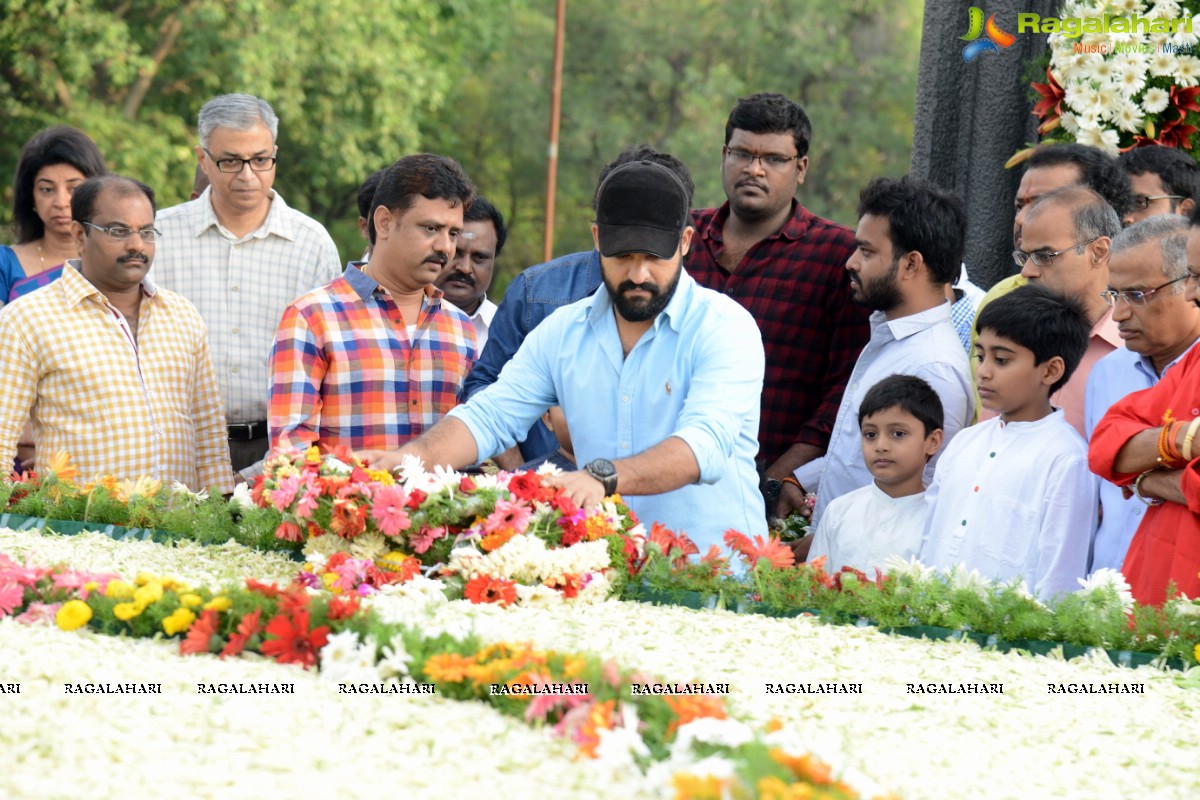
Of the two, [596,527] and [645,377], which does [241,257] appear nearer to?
[645,377]

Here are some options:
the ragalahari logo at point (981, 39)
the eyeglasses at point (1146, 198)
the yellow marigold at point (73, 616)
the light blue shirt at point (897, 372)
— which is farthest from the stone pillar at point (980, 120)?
the yellow marigold at point (73, 616)

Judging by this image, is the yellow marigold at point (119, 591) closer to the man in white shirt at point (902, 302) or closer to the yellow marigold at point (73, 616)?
the yellow marigold at point (73, 616)

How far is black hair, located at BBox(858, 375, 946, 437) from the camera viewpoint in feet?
15.1

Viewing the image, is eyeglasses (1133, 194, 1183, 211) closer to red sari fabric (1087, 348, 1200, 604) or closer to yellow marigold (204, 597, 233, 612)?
red sari fabric (1087, 348, 1200, 604)

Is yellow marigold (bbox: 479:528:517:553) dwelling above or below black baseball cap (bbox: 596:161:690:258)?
below

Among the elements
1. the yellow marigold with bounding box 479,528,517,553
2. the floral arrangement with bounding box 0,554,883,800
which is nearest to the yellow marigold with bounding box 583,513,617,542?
the yellow marigold with bounding box 479,528,517,553

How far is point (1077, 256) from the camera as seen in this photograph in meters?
4.57

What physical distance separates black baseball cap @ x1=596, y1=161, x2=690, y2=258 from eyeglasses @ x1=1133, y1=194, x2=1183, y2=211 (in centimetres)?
222

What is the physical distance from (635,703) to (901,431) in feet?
7.33

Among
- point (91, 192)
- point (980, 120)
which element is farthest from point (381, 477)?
point (980, 120)

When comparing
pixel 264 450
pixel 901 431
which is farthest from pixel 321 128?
pixel 901 431

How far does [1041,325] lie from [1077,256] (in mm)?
459

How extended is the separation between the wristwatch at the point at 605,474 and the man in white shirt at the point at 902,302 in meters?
1.53

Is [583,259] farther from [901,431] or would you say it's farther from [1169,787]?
[1169,787]
